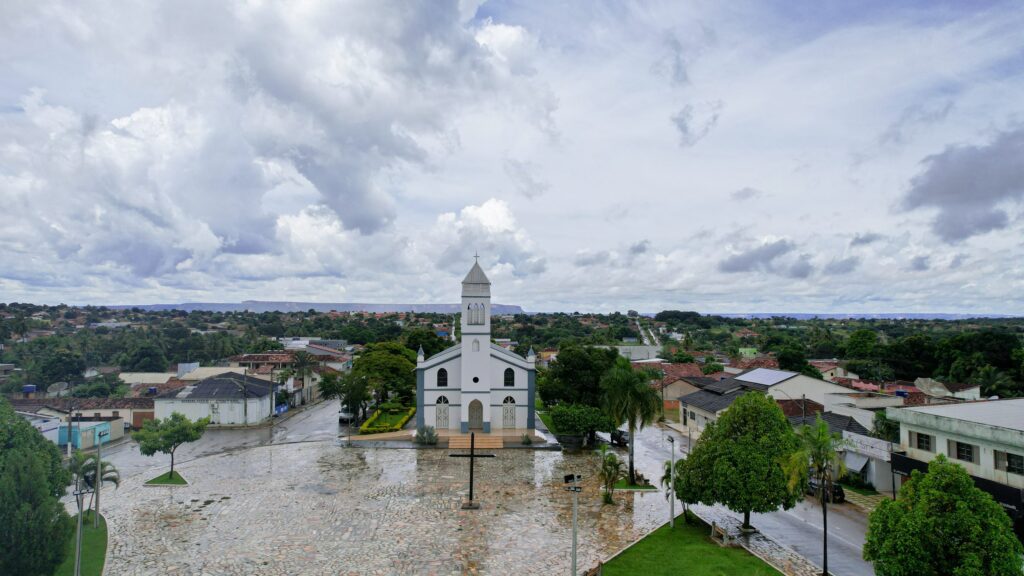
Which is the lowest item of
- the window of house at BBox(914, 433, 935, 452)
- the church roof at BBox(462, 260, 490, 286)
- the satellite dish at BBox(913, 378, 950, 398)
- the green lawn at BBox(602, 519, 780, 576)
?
the green lawn at BBox(602, 519, 780, 576)

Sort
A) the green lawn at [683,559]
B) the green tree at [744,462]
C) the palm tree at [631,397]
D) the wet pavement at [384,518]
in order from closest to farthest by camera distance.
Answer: the green lawn at [683,559]
the wet pavement at [384,518]
the green tree at [744,462]
the palm tree at [631,397]

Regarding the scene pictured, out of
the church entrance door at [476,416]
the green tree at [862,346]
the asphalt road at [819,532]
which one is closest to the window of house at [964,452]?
the asphalt road at [819,532]

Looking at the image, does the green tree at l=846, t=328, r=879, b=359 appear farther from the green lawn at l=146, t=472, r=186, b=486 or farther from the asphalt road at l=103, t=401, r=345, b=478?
the green lawn at l=146, t=472, r=186, b=486

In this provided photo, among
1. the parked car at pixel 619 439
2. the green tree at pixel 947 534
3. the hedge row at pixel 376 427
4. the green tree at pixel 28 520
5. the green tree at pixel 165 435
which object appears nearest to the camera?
the green tree at pixel 947 534

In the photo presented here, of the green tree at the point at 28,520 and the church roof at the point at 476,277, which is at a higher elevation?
the church roof at the point at 476,277

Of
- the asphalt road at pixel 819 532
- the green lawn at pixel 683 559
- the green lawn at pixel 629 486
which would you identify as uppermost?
the green lawn at pixel 683 559

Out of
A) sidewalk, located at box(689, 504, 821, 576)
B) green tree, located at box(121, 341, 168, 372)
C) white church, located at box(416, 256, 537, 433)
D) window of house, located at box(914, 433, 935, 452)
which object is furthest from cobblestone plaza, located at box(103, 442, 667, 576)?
green tree, located at box(121, 341, 168, 372)

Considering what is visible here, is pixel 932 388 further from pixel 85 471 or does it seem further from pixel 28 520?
pixel 28 520

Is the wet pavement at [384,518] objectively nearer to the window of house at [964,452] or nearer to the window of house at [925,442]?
A: the window of house at [925,442]
